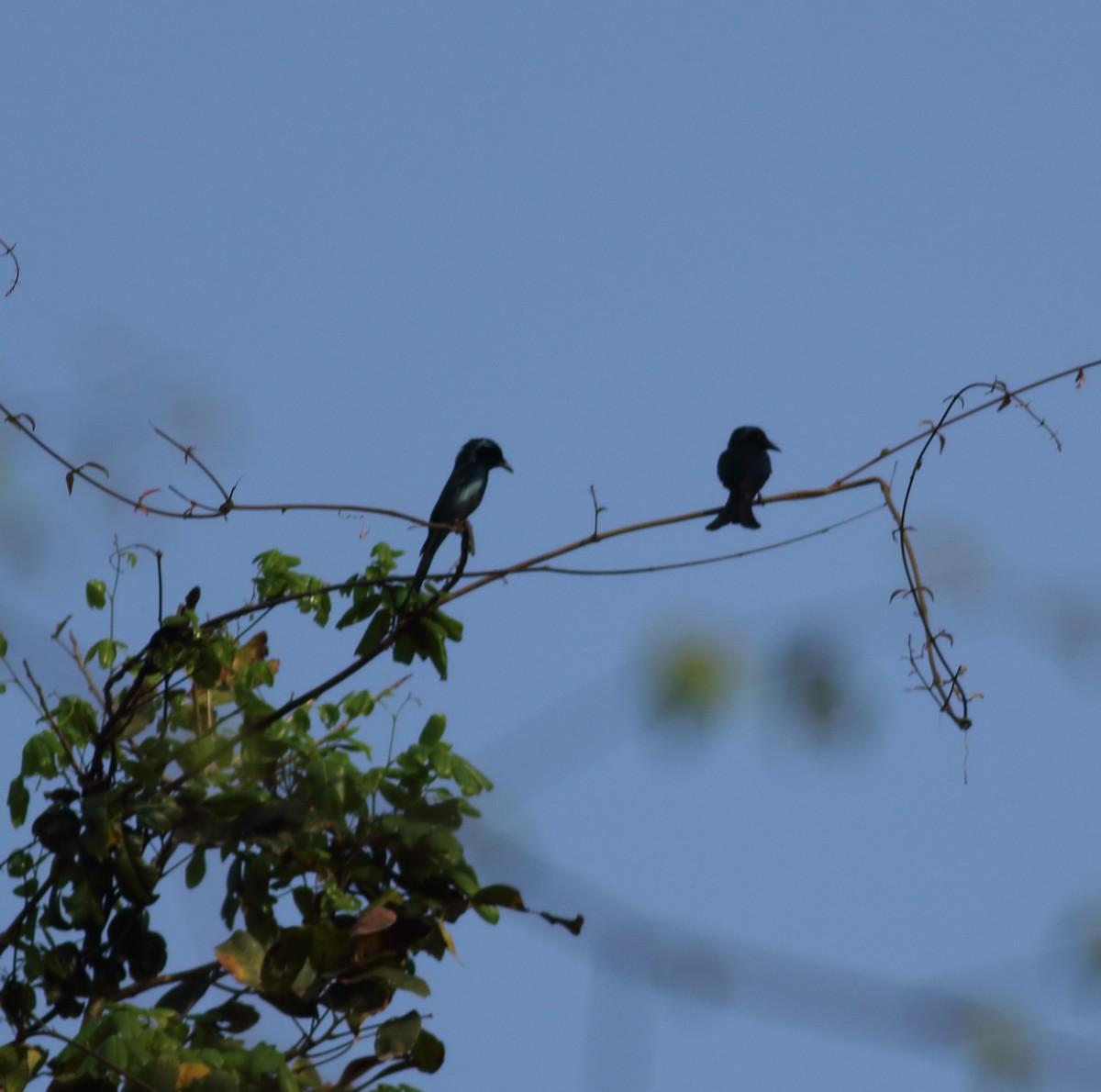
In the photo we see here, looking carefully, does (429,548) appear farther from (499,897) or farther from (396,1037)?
(396,1037)

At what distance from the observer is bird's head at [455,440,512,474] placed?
7.76 metres

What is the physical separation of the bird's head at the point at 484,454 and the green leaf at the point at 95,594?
125 inches

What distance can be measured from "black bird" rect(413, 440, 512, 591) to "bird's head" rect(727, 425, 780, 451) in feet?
3.73

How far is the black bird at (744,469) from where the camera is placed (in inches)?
249

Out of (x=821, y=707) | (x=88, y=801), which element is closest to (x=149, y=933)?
(x=88, y=801)

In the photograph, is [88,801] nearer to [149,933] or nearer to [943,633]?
[149,933]

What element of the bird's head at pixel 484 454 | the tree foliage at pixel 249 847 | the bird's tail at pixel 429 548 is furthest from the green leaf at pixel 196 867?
the bird's head at pixel 484 454

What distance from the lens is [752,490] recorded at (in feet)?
22.5

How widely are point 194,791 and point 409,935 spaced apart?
2.41ft

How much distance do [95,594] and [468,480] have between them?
10.2 feet

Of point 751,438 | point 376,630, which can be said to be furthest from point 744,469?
point 376,630

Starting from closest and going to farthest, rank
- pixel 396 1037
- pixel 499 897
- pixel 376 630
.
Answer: pixel 396 1037, pixel 499 897, pixel 376 630

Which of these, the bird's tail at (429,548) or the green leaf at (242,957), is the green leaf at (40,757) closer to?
the green leaf at (242,957)

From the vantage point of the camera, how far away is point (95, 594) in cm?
477
